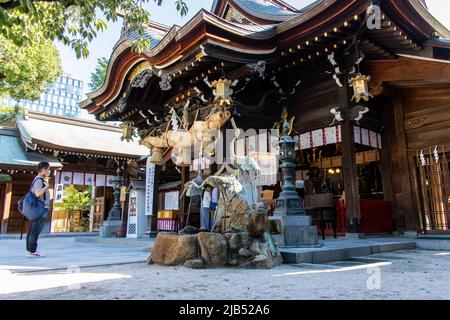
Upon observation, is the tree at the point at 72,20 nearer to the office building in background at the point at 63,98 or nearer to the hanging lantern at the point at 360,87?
the hanging lantern at the point at 360,87

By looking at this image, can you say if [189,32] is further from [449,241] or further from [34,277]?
[449,241]

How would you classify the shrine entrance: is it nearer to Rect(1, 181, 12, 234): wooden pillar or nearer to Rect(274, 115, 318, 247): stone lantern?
Rect(274, 115, 318, 247): stone lantern

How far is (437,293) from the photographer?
2.92 m

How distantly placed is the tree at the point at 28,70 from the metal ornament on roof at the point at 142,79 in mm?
5513

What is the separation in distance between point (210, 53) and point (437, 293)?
19.1 feet

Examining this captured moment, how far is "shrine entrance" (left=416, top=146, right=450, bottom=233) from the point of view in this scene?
780cm

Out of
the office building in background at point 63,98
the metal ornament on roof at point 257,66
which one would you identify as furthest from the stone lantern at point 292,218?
the office building in background at point 63,98

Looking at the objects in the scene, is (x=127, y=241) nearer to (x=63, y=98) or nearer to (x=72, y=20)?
(x=72, y=20)

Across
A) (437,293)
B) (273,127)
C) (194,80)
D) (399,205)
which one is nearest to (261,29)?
(194,80)

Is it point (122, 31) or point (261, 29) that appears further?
point (122, 31)

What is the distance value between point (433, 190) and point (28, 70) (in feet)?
49.6

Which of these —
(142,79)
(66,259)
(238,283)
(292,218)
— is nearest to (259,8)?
(142,79)

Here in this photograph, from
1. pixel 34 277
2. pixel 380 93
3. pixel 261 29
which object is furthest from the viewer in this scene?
pixel 380 93

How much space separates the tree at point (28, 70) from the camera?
12.6 meters
